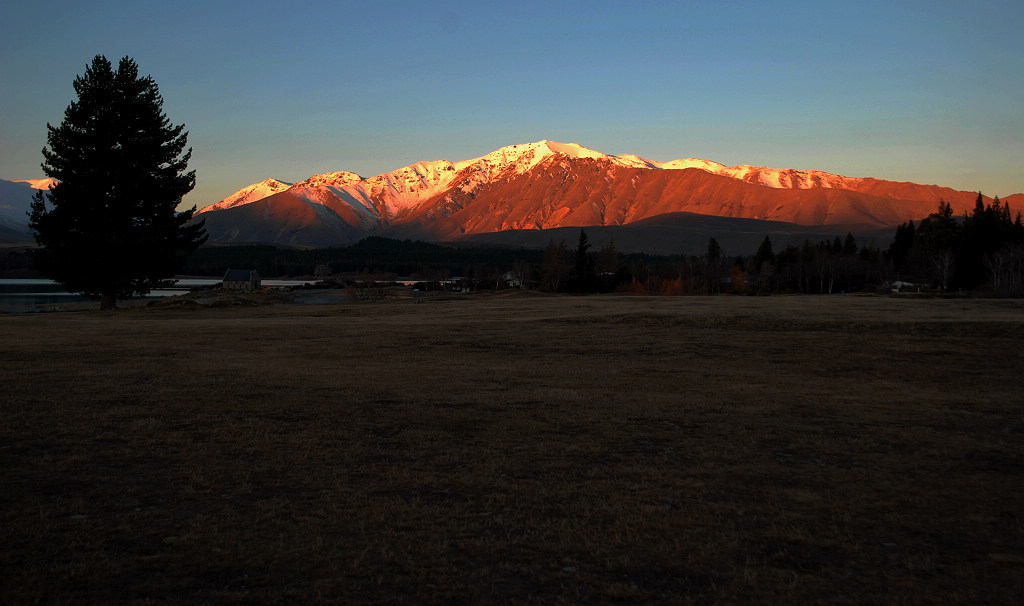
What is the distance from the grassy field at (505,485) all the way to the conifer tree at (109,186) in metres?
33.3

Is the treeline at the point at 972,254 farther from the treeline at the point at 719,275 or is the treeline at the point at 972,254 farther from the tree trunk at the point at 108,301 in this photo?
the tree trunk at the point at 108,301

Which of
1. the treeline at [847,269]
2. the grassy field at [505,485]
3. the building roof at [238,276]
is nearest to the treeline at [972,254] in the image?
the treeline at [847,269]

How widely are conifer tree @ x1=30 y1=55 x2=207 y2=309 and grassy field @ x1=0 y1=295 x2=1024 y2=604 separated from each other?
33284 mm

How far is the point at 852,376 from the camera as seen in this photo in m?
21.2

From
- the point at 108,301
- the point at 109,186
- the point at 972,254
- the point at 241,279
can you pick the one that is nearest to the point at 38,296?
the point at 241,279

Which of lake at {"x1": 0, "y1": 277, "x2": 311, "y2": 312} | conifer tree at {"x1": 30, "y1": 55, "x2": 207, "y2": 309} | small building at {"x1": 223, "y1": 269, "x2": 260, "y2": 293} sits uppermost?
conifer tree at {"x1": 30, "y1": 55, "x2": 207, "y2": 309}

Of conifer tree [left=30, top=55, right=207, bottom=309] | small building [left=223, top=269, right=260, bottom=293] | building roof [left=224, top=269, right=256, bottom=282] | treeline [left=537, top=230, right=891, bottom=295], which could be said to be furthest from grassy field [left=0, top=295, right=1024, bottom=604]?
building roof [left=224, top=269, right=256, bottom=282]

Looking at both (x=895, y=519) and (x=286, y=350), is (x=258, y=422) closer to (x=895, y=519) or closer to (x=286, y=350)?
(x=895, y=519)

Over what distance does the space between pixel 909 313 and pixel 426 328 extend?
26384 mm

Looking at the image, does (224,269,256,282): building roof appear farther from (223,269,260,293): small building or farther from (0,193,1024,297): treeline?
(0,193,1024,297): treeline

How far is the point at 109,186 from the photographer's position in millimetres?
50844

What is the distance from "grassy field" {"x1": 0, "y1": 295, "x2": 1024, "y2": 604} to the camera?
6.59m

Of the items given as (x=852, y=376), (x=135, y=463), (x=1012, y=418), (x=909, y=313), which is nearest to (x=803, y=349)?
(x=852, y=376)

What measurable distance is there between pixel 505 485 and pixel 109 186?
168 feet
